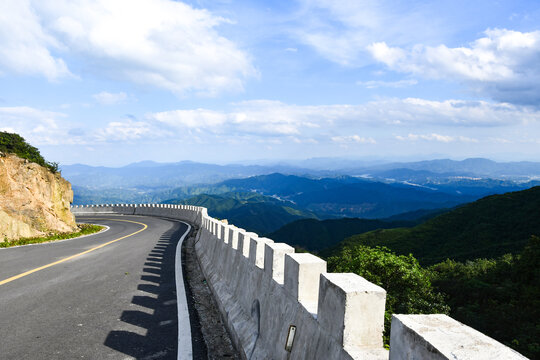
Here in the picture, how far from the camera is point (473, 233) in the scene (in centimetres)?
8300

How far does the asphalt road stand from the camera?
4.71m

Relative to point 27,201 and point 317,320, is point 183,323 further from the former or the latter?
point 27,201

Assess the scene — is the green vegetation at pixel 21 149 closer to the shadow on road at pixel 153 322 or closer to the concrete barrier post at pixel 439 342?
the shadow on road at pixel 153 322

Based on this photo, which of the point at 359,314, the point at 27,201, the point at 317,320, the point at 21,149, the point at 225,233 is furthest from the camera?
the point at 21,149

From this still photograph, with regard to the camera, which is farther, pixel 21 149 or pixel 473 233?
pixel 473 233

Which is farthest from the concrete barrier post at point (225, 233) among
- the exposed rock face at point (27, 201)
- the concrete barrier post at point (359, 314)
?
the exposed rock face at point (27, 201)

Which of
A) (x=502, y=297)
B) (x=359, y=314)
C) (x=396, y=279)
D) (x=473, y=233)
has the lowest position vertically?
(x=502, y=297)

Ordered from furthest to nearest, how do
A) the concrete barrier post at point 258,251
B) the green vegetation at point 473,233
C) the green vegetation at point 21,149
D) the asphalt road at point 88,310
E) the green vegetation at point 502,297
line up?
the green vegetation at point 473,233
the green vegetation at point 502,297
the green vegetation at point 21,149
the concrete barrier post at point 258,251
the asphalt road at point 88,310

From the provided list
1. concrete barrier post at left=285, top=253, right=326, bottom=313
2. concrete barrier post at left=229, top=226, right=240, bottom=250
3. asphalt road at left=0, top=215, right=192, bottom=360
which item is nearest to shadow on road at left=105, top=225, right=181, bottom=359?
asphalt road at left=0, top=215, right=192, bottom=360

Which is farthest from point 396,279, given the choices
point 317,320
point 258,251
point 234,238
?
point 317,320

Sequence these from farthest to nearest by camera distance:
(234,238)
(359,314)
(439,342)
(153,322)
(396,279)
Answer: (396,279) < (234,238) < (153,322) < (359,314) < (439,342)

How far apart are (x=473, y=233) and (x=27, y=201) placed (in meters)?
88.7

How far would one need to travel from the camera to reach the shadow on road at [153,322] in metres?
4.77

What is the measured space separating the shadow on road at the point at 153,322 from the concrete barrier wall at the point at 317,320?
934 mm
